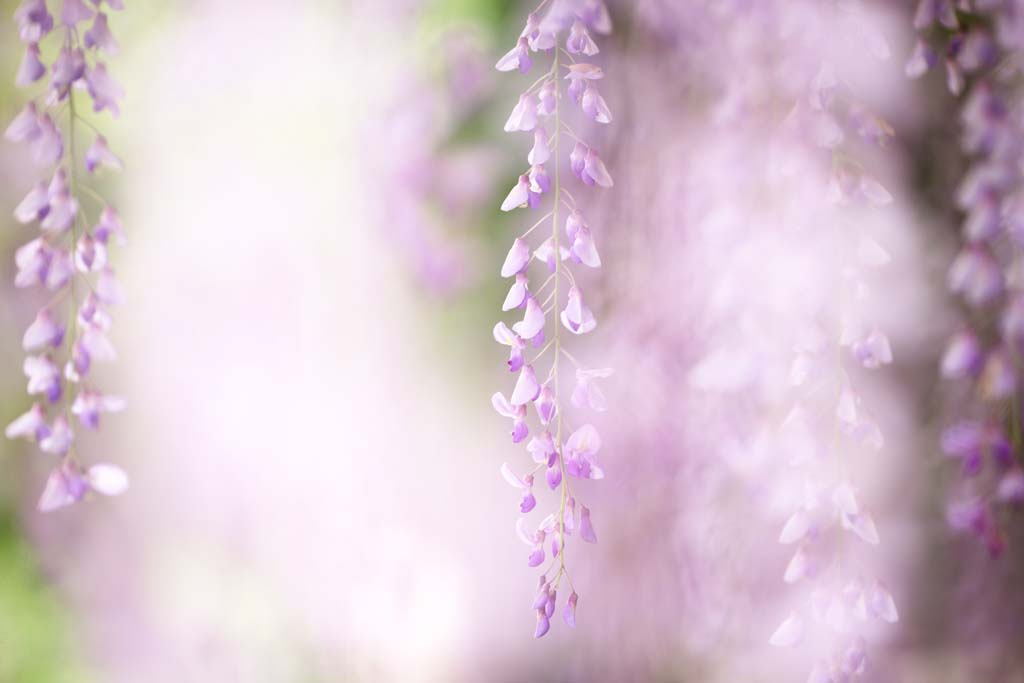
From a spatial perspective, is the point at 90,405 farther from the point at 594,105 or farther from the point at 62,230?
the point at 594,105

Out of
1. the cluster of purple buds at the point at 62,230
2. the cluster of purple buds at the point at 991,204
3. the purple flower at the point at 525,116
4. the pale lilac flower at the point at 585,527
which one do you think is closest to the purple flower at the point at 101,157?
the cluster of purple buds at the point at 62,230

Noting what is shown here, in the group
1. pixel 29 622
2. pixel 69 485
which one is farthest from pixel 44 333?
pixel 29 622

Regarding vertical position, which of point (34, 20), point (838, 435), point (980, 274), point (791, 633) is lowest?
point (791, 633)

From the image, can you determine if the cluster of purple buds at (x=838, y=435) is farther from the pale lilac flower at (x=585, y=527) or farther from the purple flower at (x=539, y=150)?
the purple flower at (x=539, y=150)

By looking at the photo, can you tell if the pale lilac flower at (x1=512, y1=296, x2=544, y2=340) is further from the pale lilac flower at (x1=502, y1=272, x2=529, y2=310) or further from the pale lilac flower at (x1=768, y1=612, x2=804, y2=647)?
the pale lilac flower at (x1=768, y1=612, x2=804, y2=647)

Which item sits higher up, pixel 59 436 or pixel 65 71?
pixel 65 71

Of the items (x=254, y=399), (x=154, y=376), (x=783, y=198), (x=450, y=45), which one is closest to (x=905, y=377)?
(x=783, y=198)

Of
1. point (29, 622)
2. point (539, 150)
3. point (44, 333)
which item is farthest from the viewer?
point (29, 622)

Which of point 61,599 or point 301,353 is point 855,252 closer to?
point 301,353
